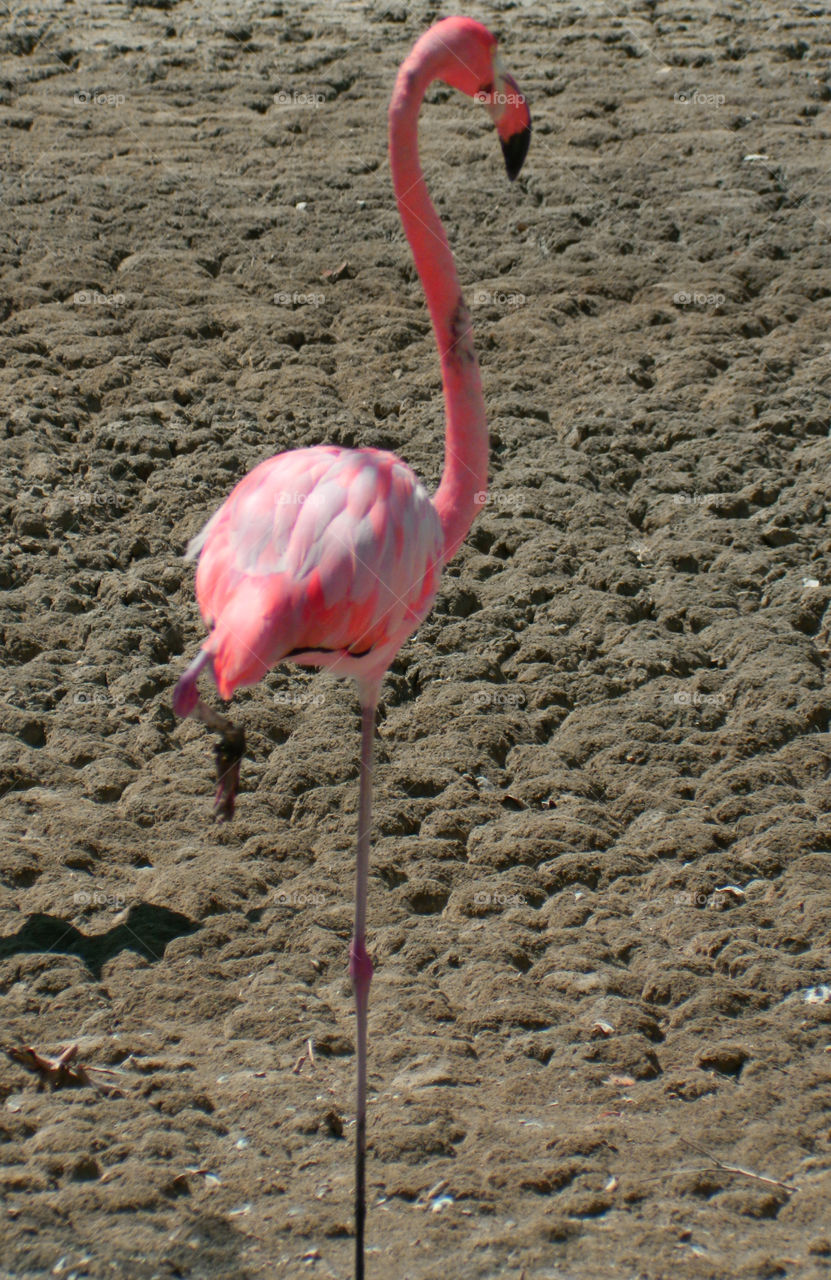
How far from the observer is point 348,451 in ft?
11.2

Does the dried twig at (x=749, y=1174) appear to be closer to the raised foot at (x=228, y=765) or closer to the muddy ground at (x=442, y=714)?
the muddy ground at (x=442, y=714)

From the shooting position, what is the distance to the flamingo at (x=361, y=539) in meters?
2.97

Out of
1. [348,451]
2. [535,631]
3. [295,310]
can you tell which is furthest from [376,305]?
[348,451]

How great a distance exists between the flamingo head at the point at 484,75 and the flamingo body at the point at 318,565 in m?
0.83

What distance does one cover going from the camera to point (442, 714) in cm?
496

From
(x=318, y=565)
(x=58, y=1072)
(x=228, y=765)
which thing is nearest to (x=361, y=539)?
(x=318, y=565)

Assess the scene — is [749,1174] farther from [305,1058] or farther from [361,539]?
[361,539]

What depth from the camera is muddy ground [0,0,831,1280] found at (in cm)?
321

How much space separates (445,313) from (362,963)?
5.23ft

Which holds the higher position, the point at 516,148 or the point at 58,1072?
the point at 516,148

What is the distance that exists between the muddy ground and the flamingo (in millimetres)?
442

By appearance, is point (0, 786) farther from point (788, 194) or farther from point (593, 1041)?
point (788, 194)

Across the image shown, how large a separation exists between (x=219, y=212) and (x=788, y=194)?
11.1ft

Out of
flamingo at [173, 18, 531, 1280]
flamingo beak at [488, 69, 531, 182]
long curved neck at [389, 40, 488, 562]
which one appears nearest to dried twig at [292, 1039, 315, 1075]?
flamingo at [173, 18, 531, 1280]
